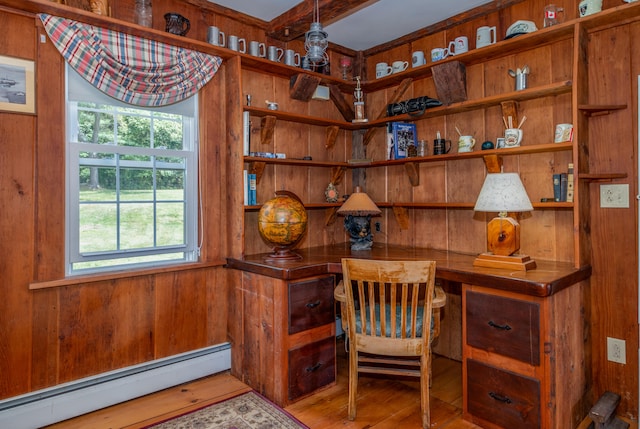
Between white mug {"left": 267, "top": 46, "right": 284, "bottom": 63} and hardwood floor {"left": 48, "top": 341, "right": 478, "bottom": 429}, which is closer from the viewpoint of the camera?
hardwood floor {"left": 48, "top": 341, "right": 478, "bottom": 429}

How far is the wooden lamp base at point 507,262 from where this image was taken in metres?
2.10

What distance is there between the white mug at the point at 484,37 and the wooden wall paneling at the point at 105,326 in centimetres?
265

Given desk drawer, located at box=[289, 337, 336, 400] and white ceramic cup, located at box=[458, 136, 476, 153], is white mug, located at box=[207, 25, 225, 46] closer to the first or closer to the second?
white ceramic cup, located at box=[458, 136, 476, 153]

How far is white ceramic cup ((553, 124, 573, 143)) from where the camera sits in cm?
225

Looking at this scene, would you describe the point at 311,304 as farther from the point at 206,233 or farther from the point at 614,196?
the point at 614,196

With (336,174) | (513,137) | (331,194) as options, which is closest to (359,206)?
(331,194)

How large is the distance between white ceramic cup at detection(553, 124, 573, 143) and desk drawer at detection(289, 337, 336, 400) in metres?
1.84

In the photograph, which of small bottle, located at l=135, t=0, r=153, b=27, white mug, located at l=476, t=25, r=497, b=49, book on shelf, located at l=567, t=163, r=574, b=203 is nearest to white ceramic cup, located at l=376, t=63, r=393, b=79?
white mug, located at l=476, t=25, r=497, b=49

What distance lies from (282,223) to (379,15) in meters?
1.69

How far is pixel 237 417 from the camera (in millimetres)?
2184

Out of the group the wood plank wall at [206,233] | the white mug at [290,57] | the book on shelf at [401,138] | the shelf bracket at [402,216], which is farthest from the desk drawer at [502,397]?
the white mug at [290,57]

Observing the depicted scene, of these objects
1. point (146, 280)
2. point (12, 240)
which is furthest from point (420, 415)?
point (12, 240)

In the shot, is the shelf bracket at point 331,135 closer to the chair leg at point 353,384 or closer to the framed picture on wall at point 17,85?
the chair leg at point 353,384

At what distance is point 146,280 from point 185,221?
1.51 ft
